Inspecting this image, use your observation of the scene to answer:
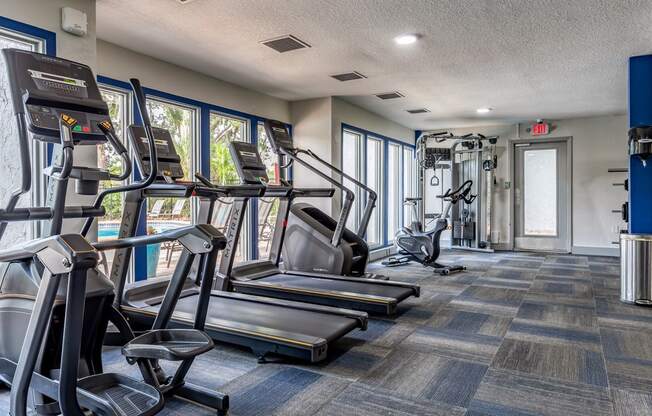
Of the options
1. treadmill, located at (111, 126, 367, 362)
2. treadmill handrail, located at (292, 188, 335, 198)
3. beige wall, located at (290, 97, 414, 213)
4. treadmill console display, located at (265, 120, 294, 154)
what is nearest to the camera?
treadmill, located at (111, 126, 367, 362)

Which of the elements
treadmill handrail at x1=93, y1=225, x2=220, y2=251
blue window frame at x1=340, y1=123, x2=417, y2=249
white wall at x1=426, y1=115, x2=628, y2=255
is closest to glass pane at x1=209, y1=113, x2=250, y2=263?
blue window frame at x1=340, y1=123, x2=417, y2=249

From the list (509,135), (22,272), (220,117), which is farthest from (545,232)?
(22,272)

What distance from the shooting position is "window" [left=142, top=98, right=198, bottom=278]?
475cm

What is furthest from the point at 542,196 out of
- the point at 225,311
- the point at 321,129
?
the point at 225,311

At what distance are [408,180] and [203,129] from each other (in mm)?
5636

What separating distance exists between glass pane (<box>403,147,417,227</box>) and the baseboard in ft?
10.7

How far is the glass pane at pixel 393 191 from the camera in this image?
8883 mm

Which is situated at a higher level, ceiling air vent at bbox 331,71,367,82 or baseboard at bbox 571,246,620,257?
ceiling air vent at bbox 331,71,367,82

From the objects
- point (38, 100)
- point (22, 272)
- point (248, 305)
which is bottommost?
point (248, 305)

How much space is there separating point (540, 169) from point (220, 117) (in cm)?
660

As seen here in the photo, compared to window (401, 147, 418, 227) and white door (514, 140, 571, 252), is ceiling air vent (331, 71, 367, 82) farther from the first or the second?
white door (514, 140, 571, 252)

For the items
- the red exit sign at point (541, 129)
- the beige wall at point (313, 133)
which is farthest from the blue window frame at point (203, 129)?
the red exit sign at point (541, 129)

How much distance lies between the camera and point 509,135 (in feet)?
29.4

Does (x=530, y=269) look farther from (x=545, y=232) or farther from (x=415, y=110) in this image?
(x=415, y=110)
